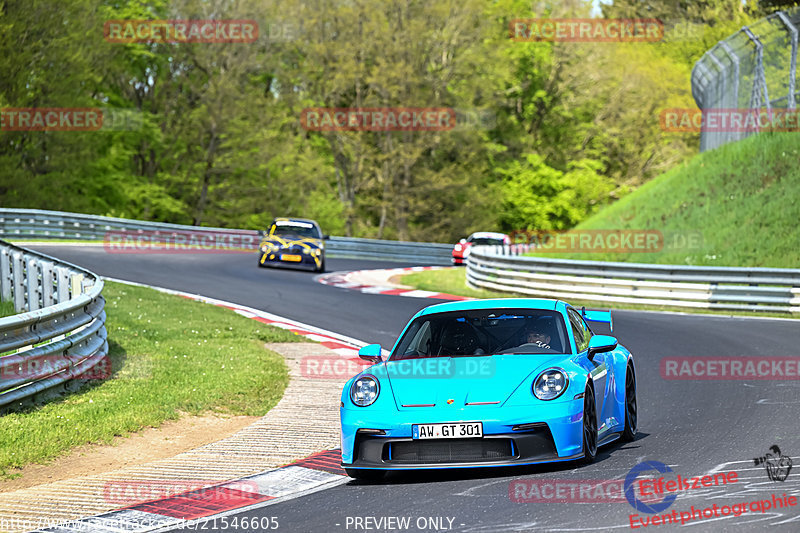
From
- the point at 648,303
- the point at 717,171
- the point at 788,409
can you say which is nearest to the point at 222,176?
the point at 717,171

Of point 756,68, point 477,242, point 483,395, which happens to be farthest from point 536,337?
point 477,242

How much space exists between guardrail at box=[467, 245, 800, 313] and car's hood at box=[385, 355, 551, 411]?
14.8m

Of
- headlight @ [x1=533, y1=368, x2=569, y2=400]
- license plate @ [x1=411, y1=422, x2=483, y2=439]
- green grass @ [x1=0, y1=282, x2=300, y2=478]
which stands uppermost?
headlight @ [x1=533, y1=368, x2=569, y2=400]

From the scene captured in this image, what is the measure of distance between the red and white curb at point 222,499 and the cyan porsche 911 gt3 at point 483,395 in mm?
424

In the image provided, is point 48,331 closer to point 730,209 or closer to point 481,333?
point 481,333

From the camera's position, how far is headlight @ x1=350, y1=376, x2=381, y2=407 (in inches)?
293

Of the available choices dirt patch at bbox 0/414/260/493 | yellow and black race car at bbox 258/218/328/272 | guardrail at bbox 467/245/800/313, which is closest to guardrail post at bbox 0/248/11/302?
dirt patch at bbox 0/414/260/493

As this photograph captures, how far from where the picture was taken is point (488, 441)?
7.04 metres

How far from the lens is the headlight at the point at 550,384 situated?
7.22 m

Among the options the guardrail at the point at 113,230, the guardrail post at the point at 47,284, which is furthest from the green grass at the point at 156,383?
the guardrail at the point at 113,230

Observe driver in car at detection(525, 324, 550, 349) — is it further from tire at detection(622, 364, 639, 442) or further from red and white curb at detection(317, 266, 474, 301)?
red and white curb at detection(317, 266, 474, 301)

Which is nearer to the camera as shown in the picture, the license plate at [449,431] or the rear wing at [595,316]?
the license plate at [449,431]

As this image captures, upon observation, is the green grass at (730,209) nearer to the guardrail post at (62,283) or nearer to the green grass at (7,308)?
the guardrail post at (62,283)

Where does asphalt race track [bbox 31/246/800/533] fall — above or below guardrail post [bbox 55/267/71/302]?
below
